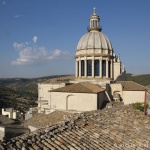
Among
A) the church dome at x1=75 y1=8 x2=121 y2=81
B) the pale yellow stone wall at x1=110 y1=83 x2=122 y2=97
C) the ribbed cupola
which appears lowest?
the pale yellow stone wall at x1=110 y1=83 x2=122 y2=97

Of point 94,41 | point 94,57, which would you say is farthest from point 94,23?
point 94,57

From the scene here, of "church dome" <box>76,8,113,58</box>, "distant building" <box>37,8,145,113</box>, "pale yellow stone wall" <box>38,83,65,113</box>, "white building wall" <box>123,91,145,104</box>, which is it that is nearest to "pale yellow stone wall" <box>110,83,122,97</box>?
"distant building" <box>37,8,145,113</box>

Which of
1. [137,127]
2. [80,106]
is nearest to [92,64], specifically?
[80,106]

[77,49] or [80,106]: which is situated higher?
[77,49]

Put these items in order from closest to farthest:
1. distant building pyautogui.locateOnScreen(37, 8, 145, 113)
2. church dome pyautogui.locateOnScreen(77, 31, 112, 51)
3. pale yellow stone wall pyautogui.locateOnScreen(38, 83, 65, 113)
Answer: distant building pyautogui.locateOnScreen(37, 8, 145, 113)
pale yellow stone wall pyautogui.locateOnScreen(38, 83, 65, 113)
church dome pyautogui.locateOnScreen(77, 31, 112, 51)

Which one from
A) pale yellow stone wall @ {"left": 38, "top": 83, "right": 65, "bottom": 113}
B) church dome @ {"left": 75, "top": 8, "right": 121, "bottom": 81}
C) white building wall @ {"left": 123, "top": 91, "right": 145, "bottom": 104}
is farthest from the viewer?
church dome @ {"left": 75, "top": 8, "right": 121, "bottom": 81}

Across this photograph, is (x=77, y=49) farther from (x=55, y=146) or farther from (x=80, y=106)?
(x=55, y=146)

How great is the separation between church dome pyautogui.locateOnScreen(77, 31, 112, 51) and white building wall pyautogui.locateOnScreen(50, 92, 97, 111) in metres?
9.95

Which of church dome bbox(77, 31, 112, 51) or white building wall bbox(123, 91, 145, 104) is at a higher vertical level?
church dome bbox(77, 31, 112, 51)

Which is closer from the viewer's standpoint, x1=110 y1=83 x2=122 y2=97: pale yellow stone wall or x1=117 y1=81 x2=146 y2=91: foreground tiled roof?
x1=117 y1=81 x2=146 y2=91: foreground tiled roof

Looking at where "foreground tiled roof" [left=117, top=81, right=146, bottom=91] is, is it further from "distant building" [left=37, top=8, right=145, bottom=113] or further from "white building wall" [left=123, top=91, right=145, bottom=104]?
"white building wall" [left=123, top=91, right=145, bottom=104]

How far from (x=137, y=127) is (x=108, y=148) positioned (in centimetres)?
285

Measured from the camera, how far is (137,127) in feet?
33.9

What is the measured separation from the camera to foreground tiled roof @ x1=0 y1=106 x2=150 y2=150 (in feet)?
24.7
